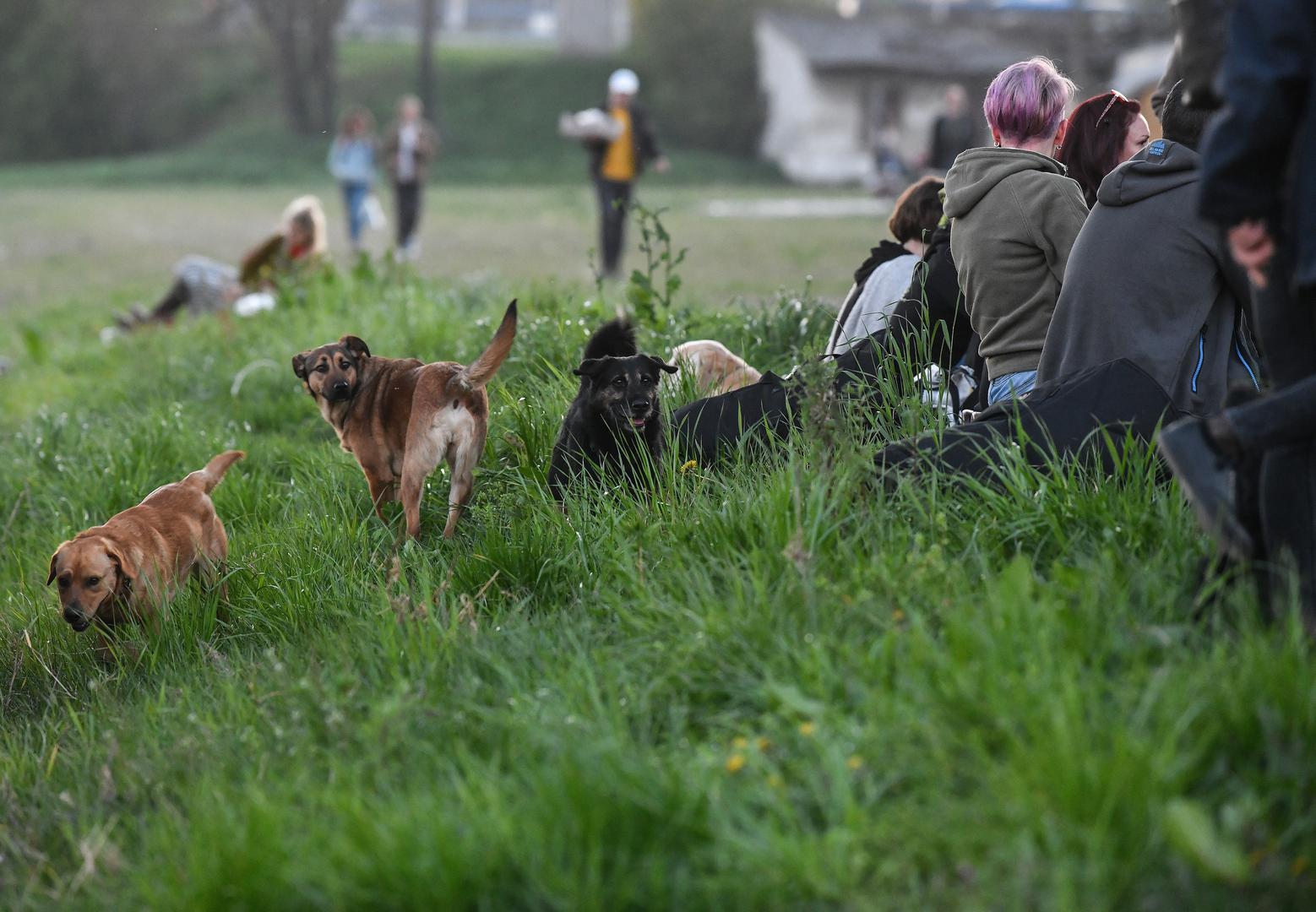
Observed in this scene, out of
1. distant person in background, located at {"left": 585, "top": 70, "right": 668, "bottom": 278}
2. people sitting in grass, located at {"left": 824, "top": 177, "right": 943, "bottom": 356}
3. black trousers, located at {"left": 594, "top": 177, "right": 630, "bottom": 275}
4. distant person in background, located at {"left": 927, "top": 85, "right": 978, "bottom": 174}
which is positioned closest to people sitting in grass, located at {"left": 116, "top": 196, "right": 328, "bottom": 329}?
black trousers, located at {"left": 594, "top": 177, "right": 630, "bottom": 275}

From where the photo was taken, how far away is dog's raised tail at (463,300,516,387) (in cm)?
502

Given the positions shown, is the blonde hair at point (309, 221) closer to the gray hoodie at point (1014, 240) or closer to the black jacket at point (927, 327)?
the black jacket at point (927, 327)

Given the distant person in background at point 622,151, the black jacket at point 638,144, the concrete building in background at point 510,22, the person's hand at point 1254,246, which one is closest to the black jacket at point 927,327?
the person's hand at point 1254,246

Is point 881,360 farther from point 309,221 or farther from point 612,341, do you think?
point 309,221

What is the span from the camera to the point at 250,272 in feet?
38.6

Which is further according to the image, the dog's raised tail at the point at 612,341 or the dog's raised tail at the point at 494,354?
the dog's raised tail at the point at 612,341

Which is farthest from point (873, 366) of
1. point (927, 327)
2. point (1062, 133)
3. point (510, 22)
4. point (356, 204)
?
point (510, 22)

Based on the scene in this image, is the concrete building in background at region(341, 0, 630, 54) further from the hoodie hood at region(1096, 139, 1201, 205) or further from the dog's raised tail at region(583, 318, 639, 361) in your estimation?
the hoodie hood at region(1096, 139, 1201, 205)

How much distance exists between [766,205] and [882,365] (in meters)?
29.5

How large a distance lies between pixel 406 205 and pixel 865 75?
3531 centimetres

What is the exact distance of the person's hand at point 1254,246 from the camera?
3.14 metres

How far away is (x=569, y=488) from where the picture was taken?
16.3ft

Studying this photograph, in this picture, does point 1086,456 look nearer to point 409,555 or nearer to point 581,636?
point 581,636

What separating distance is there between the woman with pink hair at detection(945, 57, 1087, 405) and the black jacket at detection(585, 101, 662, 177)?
438 inches
